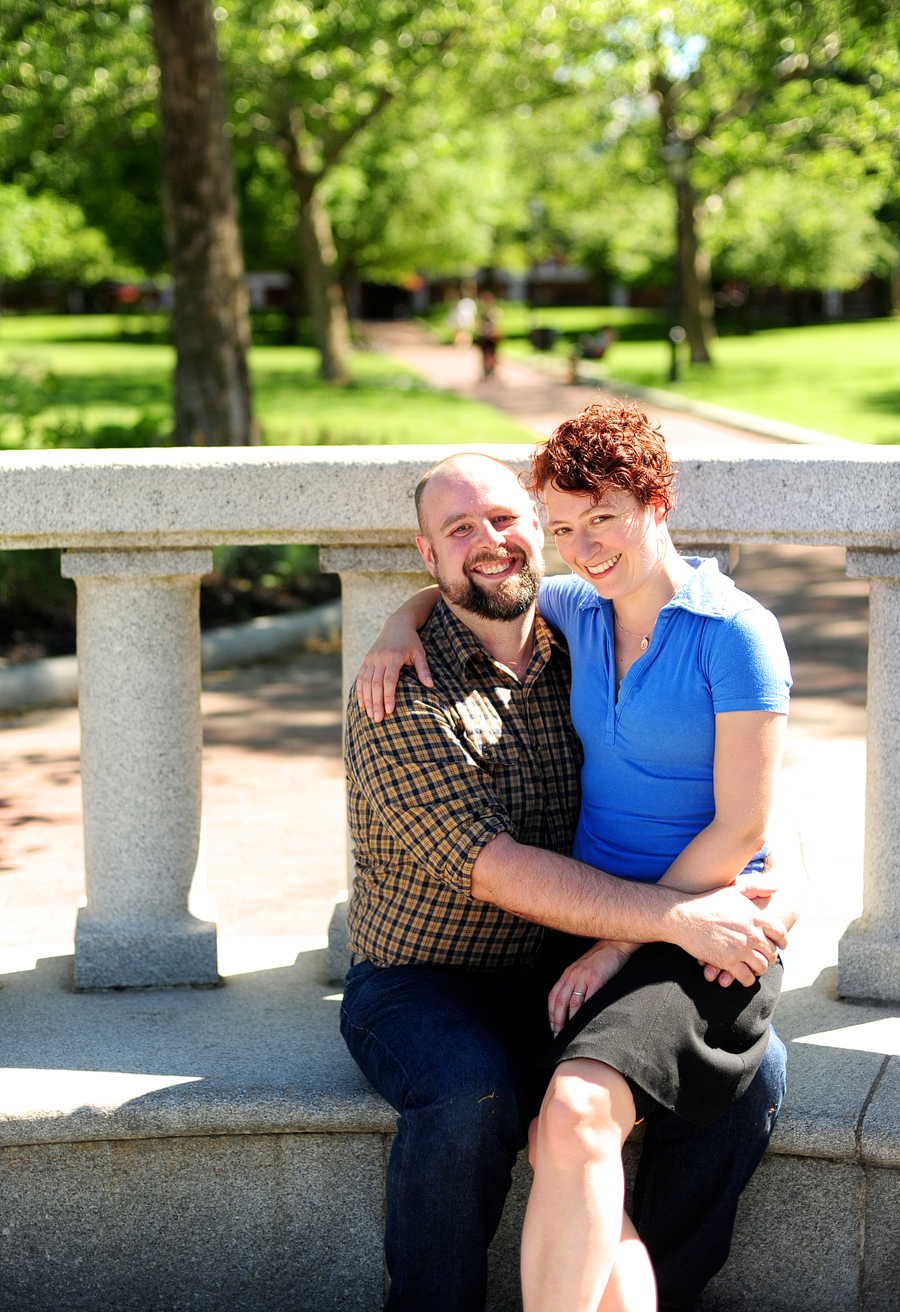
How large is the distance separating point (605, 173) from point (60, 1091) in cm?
3319

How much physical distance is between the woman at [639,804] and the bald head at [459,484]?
0.09 meters

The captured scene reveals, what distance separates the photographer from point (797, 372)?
2939 cm

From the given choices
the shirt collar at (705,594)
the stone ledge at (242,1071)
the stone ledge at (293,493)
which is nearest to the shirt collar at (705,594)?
the shirt collar at (705,594)

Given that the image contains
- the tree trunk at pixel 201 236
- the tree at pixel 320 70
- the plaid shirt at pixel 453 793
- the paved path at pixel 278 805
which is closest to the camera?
the plaid shirt at pixel 453 793

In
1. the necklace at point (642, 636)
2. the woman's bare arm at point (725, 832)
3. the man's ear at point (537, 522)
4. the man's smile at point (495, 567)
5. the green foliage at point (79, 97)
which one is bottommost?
the woman's bare arm at point (725, 832)

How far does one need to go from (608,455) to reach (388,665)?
0.60 meters

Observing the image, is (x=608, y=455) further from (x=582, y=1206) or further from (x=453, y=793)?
(x=582, y=1206)

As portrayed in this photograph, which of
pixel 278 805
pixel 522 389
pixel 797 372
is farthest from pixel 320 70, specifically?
pixel 278 805

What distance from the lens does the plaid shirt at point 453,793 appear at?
2.64m

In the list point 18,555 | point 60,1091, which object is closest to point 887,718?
point 60,1091

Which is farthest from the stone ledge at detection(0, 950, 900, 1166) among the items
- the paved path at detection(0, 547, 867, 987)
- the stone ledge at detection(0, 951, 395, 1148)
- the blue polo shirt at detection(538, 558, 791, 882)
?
the blue polo shirt at detection(538, 558, 791, 882)

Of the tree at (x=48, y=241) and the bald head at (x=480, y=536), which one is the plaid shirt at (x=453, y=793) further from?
the tree at (x=48, y=241)

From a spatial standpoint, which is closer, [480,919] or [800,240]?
[480,919]

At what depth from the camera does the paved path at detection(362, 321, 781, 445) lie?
749 inches
